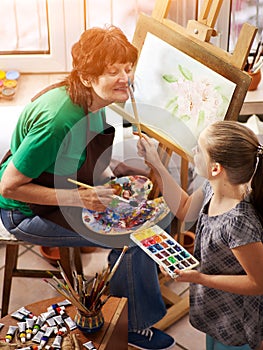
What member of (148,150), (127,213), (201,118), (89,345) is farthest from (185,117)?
(89,345)

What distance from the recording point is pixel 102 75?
237 centimetres

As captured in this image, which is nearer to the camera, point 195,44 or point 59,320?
point 59,320

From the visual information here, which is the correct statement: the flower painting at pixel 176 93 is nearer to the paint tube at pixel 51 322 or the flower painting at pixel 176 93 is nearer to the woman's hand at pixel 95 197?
the woman's hand at pixel 95 197

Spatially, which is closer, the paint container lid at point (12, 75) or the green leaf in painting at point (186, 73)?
the green leaf in painting at point (186, 73)

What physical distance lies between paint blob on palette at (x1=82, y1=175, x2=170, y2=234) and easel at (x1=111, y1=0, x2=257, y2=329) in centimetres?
7

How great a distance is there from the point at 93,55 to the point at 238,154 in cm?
68

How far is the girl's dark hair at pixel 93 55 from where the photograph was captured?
7.68 ft

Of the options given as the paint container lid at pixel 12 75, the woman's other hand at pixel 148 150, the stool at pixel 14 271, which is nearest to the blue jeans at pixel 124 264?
the stool at pixel 14 271

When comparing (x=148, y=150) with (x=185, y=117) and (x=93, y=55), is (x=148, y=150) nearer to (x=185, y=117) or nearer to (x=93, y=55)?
(x=185, y=117)

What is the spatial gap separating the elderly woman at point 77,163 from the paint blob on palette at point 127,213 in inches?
2.1

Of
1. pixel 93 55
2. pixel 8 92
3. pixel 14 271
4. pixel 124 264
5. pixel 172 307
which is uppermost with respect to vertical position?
pixel 93 55

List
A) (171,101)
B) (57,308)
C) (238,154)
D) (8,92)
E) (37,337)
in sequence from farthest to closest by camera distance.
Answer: (8,92) → (171,101) → (57,308) → (37,337) → (238,154)

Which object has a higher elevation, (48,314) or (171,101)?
(171,101)

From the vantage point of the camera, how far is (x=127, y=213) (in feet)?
8.18
